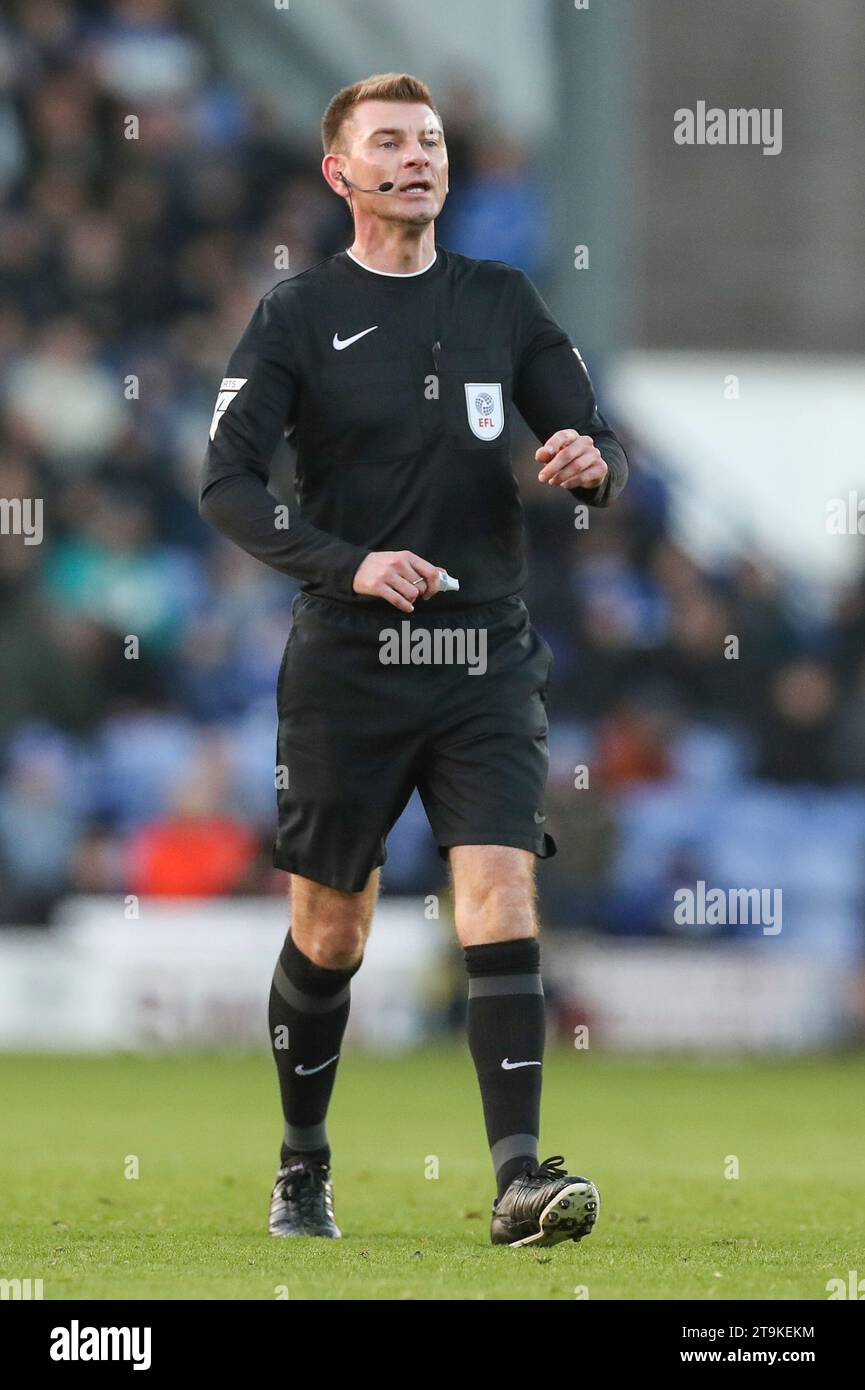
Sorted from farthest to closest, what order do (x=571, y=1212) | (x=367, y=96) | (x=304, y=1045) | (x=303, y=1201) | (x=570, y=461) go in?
(x=304, y=1045) < (x=303, y=1201) < (x=367, y=96) < (x=570, y=461) < (x=571, y=1212)

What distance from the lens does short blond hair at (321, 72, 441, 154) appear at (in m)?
5.69

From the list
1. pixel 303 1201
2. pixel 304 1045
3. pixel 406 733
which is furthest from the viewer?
pixel 304 1045

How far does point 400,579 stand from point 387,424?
52 cm

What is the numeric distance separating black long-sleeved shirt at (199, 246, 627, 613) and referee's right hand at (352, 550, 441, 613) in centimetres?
26

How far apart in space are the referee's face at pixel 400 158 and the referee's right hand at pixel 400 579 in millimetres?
865

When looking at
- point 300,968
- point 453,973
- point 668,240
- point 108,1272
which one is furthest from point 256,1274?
point 668,240

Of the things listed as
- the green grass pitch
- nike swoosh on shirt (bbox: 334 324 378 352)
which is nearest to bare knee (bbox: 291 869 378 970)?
the green grass pitch

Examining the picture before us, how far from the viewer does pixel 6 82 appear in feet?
52.0

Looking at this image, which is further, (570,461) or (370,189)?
(370,189)

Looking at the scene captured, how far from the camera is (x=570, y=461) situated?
5449 mm

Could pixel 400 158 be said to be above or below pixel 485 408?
above

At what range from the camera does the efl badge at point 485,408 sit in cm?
567

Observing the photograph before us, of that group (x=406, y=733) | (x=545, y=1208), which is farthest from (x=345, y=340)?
(x=545, y=1208)

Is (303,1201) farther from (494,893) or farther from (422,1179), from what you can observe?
(422,1179)
